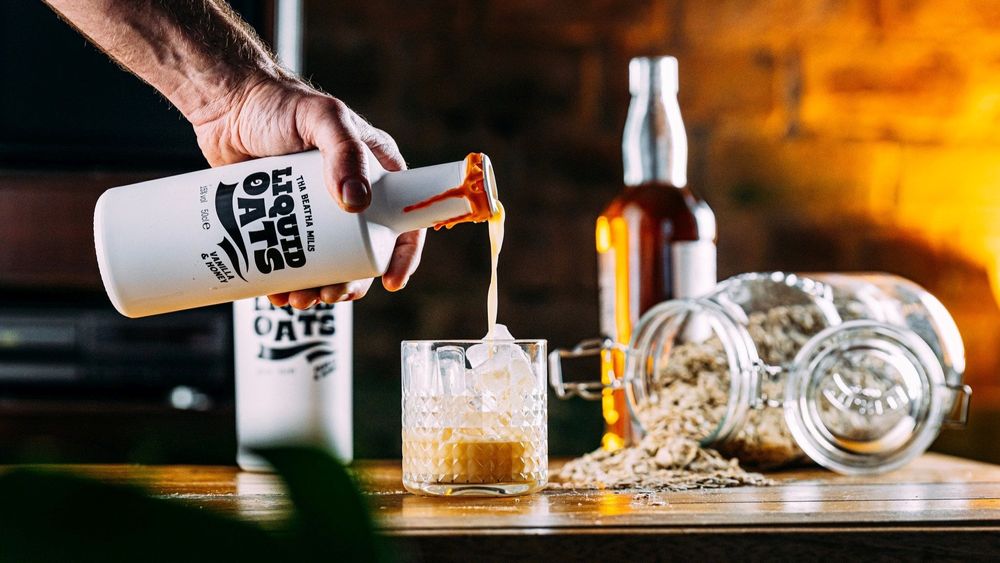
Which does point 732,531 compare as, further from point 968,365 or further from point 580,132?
point 968,365

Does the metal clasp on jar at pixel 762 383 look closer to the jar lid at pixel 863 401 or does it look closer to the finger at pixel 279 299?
the jar lid at pixel 863 401

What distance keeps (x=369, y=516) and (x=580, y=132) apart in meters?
1.53

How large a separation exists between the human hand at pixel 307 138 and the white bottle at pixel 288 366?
20mm

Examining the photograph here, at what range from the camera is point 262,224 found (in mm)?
801

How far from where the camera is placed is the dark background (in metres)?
1.66

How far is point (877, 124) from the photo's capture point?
5.82 feet

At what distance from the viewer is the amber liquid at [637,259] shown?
3.82 feet

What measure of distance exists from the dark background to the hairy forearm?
562mm

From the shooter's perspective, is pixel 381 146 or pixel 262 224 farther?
pixel 381 146

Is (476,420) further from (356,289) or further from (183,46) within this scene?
(183,46)

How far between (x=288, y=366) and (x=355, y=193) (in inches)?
10.8

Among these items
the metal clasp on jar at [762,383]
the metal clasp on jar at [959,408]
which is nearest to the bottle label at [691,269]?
the metal clasp on jar at [762,383]

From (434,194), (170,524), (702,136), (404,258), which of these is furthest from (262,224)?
(702,136)

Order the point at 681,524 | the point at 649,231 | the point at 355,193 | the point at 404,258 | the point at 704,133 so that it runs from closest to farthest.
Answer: the point at 681,524
the point at 355,193
the point at 404,258
the point at 649,231
the point at 704,133
